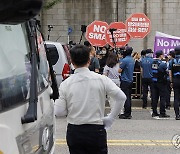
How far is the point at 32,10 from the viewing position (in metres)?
1.98

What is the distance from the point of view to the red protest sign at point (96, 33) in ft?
44.7

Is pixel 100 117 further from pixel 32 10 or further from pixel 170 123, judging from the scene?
pixel 170 123

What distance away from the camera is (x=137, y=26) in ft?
44.4


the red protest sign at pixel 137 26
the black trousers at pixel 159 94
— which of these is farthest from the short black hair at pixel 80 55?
the red protest sign at pixel 137 26

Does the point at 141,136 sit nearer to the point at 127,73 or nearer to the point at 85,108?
the point at 127,73

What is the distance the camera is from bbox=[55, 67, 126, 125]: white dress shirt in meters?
3.59

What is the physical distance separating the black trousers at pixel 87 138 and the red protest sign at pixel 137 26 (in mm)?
9983

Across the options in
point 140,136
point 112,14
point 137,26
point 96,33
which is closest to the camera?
point 140,136

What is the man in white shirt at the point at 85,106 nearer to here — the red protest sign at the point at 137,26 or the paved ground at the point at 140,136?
the paved ground at the point at 140,136

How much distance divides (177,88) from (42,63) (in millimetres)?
6357

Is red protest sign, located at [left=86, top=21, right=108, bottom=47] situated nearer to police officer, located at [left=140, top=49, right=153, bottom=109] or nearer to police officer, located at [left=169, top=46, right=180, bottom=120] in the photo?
police officer, located at [left=140, top=49, right=153, bottom=109]

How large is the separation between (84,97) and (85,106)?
84 millimetres

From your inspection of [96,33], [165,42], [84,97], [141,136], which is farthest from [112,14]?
[84,97]

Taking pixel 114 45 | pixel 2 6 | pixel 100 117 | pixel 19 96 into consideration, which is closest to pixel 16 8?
pixel 2 6
